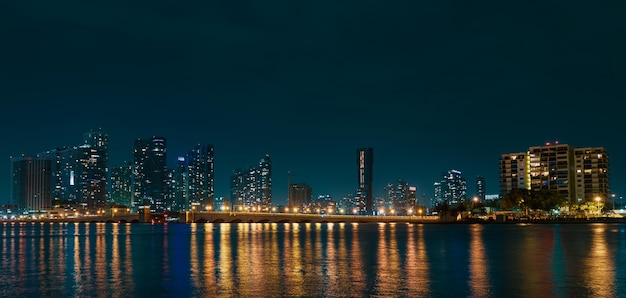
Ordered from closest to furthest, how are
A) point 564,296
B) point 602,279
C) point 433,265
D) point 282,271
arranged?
point 564,296, point 602,279, point 282,271, point 433,265

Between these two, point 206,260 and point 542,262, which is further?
point 206,260

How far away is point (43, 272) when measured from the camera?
47.3 m

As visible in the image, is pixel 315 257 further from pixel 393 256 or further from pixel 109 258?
pixel 109 258

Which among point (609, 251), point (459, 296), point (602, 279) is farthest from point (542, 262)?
point (459, 296)

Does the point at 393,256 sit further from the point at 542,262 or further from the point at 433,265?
the point at 542,262

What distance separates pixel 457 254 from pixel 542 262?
11633mm

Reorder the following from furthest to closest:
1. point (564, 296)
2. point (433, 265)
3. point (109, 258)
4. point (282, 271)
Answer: point (109, 258) → point (433, 265) → point (282, 271) → point (564, 296)

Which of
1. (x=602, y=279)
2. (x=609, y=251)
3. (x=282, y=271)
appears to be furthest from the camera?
(x=609, y=251)

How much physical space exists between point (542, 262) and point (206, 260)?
27787 mm

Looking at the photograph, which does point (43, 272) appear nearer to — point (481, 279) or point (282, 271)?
point (282, 271)

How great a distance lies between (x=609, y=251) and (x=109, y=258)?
4886 cm

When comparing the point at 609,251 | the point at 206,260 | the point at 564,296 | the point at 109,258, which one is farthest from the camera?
the point at 609,251

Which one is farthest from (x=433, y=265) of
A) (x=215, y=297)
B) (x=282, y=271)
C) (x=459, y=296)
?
(x=215, y=297)

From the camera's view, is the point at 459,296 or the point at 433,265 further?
the point at 433,265
